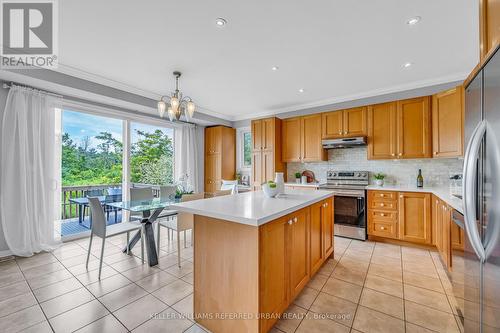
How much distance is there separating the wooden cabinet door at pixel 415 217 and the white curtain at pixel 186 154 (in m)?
4.33

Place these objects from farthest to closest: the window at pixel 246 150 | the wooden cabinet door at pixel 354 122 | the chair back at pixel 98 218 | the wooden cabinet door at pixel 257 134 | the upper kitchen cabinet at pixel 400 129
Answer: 1. the window at pixel 246 150
2. the wooden cabinet door at pixel 257 134
3. the wooden cabinet door at pixel 354 122
4. the upper kitchen cabinet at pixel 400 129
5. the chair back at pixel 98 218

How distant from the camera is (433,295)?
2.04m

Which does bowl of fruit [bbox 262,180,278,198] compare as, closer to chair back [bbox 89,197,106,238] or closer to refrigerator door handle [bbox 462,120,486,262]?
refrigerator door handle [bbox 462,120,486,262]

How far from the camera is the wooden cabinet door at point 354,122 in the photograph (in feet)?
12.6

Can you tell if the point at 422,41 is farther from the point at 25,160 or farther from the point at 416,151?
the point at 25,160

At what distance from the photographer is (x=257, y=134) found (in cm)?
492

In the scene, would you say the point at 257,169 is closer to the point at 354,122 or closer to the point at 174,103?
the point at 354,122

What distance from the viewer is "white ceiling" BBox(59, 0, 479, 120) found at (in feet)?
6.08

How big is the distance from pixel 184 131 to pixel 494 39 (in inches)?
200

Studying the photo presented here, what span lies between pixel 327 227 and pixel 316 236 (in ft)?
1.43

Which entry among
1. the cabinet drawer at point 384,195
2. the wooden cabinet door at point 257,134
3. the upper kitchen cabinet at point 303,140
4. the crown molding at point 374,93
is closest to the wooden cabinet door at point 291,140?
the upper kitchen cabinet at point 303,140

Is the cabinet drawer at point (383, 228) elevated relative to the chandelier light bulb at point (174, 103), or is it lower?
lower

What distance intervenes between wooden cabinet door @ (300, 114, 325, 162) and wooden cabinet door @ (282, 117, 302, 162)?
0.31ft

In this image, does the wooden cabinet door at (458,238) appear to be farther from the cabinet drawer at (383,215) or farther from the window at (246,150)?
the window at (246,150)
